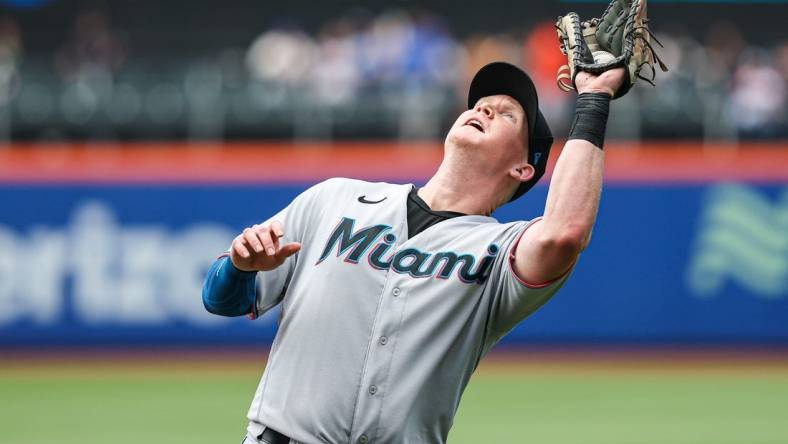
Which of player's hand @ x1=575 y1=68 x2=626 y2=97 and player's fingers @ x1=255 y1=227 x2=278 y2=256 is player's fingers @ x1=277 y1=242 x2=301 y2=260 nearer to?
player's fingers @ x1=255 y1=227 x2=278 y2=256

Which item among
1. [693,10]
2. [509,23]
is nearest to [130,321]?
[509,23]

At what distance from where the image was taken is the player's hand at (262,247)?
3701mm

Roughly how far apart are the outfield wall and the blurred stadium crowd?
72 centimetres

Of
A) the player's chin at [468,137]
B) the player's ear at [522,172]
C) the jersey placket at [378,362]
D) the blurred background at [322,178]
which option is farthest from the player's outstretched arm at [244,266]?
the blurred background at [322,178]

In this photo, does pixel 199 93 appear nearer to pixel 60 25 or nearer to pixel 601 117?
pixel 60 25

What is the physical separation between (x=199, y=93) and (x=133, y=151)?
1205 millimetres

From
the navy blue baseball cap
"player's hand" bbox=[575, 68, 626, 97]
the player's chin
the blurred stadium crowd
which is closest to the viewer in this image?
"player's hand" bbox=[575, 68, 626, 97]

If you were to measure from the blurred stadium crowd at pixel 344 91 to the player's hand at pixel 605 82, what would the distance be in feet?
33.9

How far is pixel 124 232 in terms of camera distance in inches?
505

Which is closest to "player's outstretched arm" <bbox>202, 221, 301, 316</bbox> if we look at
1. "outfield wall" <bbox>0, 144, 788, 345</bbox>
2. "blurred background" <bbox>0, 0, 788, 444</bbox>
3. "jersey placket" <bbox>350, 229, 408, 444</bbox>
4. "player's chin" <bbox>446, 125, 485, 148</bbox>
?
"jersey placket" <bbox>350, 229, 408, 444</bbox>

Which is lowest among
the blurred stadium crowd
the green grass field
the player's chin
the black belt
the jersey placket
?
the green grass field

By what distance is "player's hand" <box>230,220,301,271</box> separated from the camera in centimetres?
370

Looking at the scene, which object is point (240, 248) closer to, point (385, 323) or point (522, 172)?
point (385, 323)

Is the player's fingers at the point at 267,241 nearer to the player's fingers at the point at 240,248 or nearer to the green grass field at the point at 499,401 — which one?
the player's fingers at the point at 240,248
